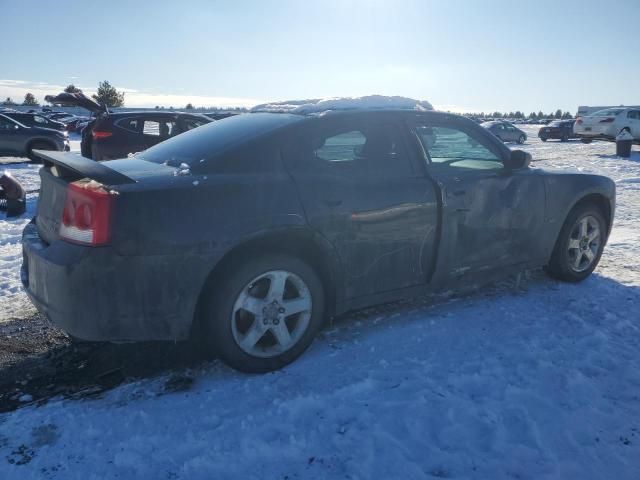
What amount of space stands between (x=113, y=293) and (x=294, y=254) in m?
1.04

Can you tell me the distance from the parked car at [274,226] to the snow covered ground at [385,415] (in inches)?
12.0

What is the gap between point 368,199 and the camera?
3.25 metres

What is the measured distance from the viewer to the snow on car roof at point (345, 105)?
140 inches

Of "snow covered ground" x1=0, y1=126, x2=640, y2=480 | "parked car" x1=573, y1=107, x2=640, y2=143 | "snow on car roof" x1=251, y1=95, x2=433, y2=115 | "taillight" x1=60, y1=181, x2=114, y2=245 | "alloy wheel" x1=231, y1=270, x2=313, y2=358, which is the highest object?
"parked car" x1=573, y1=107, x2=640, y2=143

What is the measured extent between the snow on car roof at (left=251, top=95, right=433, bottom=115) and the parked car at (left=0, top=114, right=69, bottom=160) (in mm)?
14066


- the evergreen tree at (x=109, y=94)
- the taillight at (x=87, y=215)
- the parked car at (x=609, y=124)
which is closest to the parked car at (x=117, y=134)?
the taillight at (x=87, y=215)

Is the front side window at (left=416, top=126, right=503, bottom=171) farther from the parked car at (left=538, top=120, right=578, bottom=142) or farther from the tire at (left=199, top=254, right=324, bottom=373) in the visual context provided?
the parked car at (left=538, top=120, right=578, bottom=142)

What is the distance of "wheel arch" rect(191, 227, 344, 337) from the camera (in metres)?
2.83

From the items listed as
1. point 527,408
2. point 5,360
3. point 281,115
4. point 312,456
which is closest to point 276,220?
point 281,115

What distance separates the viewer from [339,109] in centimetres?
351

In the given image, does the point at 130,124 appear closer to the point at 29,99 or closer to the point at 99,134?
the point at 99,134

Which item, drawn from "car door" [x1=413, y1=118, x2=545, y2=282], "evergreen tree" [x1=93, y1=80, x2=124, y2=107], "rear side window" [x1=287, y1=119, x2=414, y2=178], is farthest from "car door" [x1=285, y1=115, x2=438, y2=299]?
"evergreen tree" [x1=93, y1=80, x2=124, y2=107]

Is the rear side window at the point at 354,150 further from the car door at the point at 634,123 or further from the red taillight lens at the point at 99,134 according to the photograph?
the car door at the point at 634,123

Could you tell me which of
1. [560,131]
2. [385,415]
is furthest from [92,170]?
[560,131]
